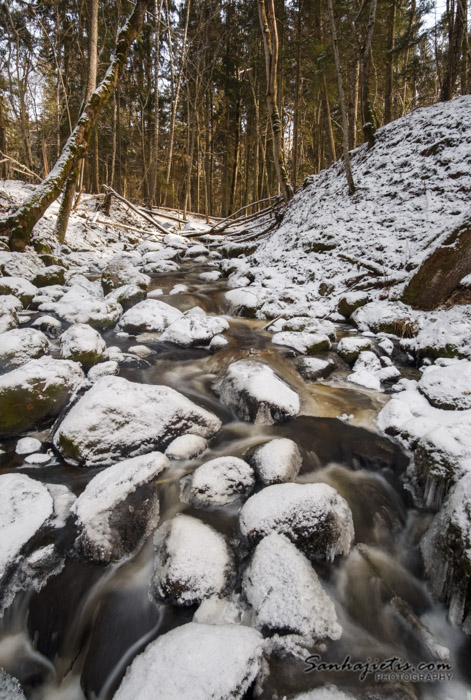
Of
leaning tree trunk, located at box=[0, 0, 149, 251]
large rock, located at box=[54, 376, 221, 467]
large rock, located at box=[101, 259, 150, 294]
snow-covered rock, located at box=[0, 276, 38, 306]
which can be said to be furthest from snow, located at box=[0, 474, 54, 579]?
leaning tree trunk, located at box=[0, 0, 149, 251]

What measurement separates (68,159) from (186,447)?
8908 mm

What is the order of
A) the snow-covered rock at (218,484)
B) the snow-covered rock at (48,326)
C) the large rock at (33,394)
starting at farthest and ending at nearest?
the snow-covered rock at (48,326)
the large rock at (33,394)
the snow-covered rock at (218,484)

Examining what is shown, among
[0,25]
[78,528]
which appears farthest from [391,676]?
[0,25]

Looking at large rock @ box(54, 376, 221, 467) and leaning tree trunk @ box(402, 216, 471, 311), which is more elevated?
leaning tree trunk @ box(402, 216, 471, 311)

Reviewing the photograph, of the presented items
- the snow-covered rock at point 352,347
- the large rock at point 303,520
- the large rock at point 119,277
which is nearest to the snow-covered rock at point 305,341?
the snow-covered rock at point 352,347

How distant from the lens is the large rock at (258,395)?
11.8 ft

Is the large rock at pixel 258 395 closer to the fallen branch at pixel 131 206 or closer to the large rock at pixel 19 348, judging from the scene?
the large rock at pixel 19 348

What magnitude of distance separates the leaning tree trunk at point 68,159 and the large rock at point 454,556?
385 inches

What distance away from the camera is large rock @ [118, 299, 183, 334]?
5801mm

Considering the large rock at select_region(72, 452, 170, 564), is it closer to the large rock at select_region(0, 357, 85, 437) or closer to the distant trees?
the large rock at select_region(0, 357, 85, 437)

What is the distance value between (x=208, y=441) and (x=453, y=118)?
33.4 ft

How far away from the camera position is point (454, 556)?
6.44ft

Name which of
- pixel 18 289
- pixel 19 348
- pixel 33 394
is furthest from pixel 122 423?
pixel 18 289

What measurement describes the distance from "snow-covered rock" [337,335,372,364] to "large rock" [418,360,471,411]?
112 cm
